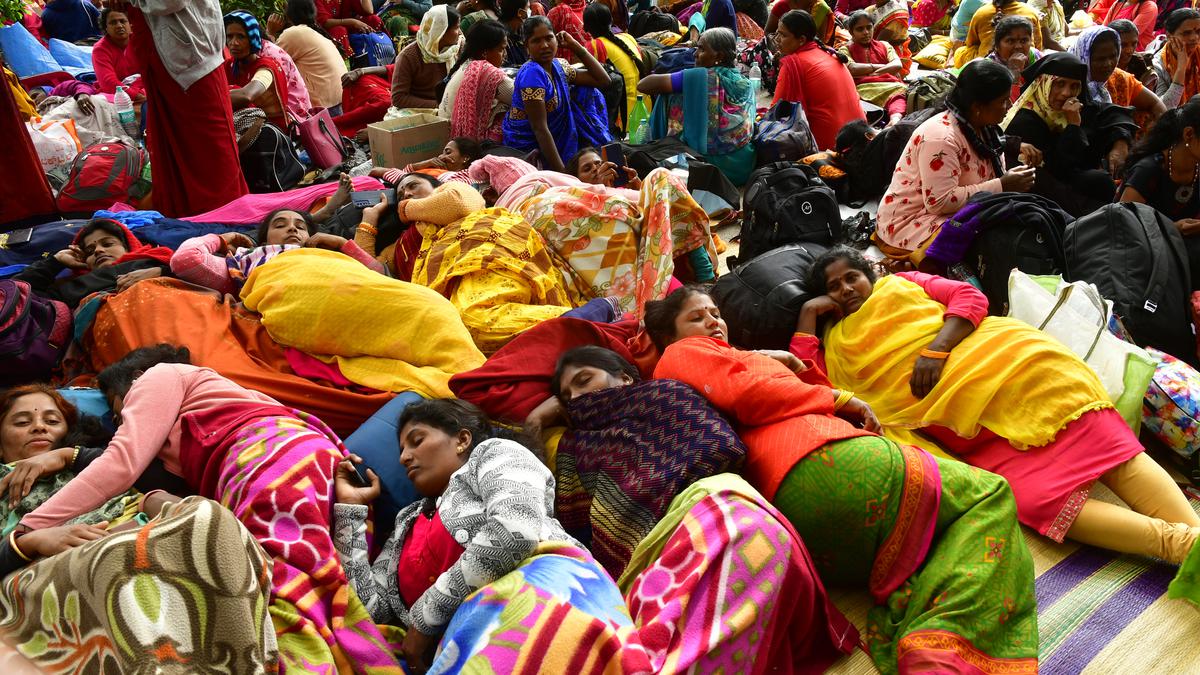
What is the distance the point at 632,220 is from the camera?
3.47 meters

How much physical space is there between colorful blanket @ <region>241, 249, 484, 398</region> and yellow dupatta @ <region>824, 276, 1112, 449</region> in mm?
1292

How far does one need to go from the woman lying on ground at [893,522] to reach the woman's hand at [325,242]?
1.67 meters

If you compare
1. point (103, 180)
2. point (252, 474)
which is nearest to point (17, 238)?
point (103, 180)

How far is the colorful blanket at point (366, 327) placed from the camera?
2.71m

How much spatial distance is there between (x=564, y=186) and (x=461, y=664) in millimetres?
2561

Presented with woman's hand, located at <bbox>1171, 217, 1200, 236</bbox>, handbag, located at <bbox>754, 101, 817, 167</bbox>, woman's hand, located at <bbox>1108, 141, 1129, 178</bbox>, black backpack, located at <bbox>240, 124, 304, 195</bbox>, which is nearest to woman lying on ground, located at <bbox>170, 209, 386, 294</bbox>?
black backpack, located at <bbox>240, 124, 304, 195</bbox>

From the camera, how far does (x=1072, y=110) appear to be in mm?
4121

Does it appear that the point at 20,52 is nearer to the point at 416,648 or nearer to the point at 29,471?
the point at 29,471

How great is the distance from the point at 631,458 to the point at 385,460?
694 mm

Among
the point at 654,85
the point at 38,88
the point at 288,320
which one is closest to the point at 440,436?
the point at 288,320

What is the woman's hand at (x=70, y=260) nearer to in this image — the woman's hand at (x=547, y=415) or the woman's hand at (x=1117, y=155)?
the woman's hand at (x=547, y=415)

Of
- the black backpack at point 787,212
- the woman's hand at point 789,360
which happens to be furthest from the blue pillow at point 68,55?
the woman's hand at point 789,360

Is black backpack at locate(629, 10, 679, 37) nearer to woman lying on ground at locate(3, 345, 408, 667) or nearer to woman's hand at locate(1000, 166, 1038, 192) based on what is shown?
A: woman's hand at locate(1000, 166, 1038, 192)

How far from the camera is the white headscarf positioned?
5406 mm
